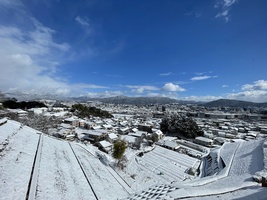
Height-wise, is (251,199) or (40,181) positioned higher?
(251,199)

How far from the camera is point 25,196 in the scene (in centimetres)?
511

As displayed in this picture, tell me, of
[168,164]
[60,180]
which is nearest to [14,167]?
[60,180]

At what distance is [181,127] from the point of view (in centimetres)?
2998

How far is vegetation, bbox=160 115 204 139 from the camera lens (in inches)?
1161

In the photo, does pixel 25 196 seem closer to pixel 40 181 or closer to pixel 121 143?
pixel 40 181

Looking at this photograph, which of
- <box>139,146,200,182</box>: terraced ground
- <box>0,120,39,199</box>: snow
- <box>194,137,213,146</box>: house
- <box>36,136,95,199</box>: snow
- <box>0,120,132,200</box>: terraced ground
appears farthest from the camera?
<box>194,137,213,146</box>: house

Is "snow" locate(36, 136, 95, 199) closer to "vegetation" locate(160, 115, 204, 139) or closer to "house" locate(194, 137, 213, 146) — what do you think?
"house" locate(194, 137, 213, 146)

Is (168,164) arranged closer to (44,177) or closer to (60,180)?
(60,180)

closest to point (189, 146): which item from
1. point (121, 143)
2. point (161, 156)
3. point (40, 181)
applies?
point (161, 156)

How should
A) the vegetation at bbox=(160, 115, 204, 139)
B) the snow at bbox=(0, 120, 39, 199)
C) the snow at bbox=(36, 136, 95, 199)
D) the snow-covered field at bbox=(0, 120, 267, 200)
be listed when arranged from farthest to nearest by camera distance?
1. the vegetation at bbox=(160, 115, 204, 139)
2. the snow at bbox=(36, 136, 95, 199)
3. the snow at bbox=(0, 120, 39, 199)
4. the snow-covered field at bbox=(0, 120, 267, 200)

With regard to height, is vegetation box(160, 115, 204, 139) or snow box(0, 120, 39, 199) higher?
snow box(0, 120, 39, 199)

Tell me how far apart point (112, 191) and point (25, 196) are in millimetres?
4087

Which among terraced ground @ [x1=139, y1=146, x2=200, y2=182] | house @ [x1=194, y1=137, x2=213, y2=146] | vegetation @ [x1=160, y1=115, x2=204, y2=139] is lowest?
terraced ground @ [x1=139, y1=146, x2=200, y2=182]

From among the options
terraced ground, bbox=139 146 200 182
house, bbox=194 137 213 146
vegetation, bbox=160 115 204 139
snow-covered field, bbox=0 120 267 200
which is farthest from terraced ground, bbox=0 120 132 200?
vegetation, bbox=160 115 204 139
